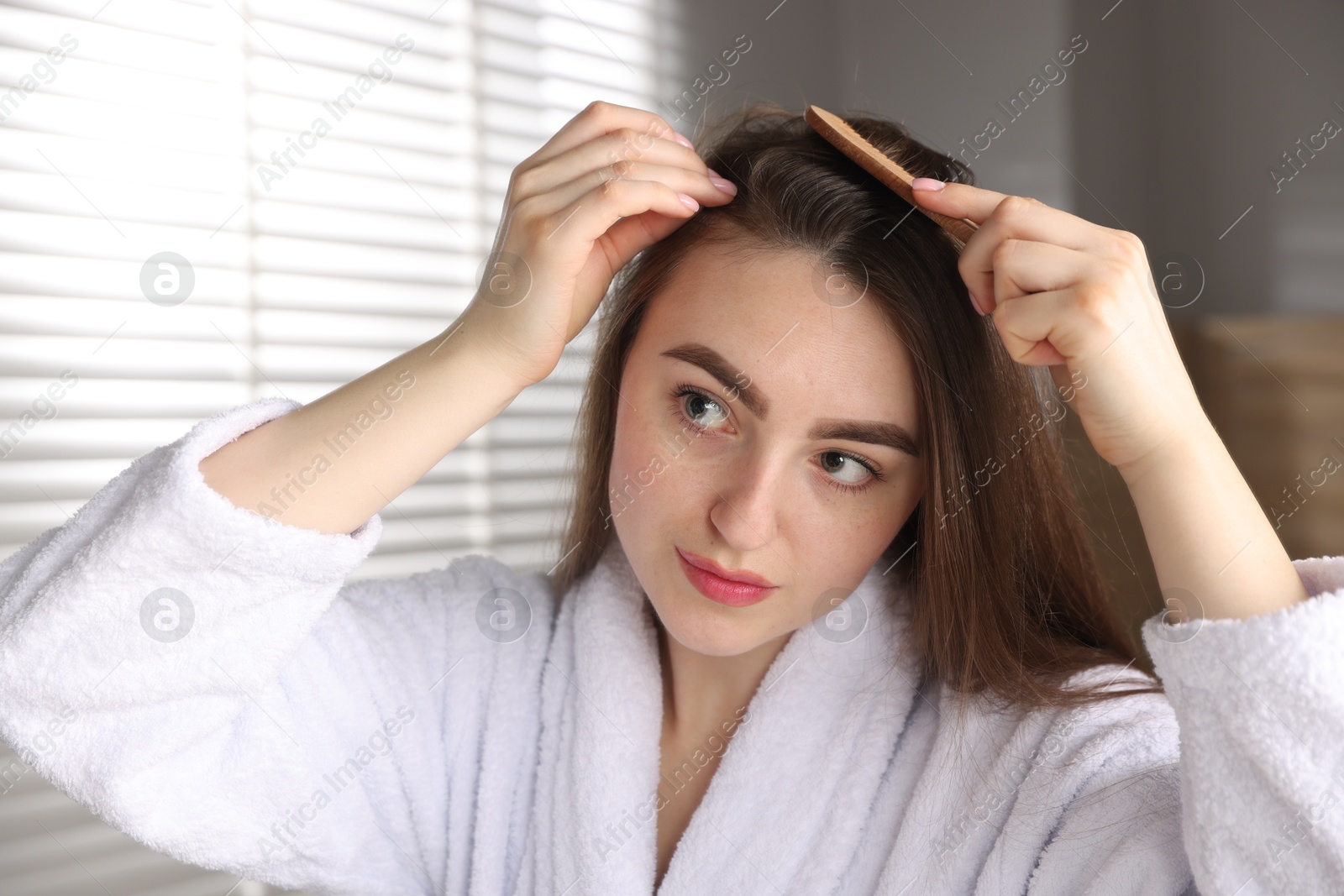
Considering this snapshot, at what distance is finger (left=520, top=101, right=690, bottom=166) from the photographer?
28.3 inches

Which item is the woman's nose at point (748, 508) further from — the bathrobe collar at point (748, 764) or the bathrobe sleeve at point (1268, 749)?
the bathrobe sleeve at point (1268, 749)

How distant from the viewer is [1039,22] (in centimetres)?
155

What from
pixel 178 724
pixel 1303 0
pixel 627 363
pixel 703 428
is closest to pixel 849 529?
pixel 703 428

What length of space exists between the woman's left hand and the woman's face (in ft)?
0.47

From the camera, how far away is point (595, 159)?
709 millimetres

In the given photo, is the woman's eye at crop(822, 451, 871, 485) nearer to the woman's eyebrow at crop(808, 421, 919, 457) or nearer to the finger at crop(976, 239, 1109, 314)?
the woman's eyebrow at crop(808, 421, 919, 457)

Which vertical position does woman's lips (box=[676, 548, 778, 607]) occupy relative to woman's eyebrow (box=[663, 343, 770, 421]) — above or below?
below

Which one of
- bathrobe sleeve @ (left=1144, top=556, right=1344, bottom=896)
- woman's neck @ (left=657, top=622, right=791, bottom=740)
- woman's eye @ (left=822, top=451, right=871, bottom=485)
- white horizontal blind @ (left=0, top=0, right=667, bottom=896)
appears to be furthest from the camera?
white horizontal blind @ (left=0, top=0, right=667, bottom=896)

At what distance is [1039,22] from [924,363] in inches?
41.1

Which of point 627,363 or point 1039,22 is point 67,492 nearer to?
point 627,363

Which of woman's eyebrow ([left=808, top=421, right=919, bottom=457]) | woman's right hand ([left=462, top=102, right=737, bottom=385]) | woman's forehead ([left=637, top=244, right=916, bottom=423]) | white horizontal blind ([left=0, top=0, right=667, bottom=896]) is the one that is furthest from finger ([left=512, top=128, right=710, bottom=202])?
white horizontal blind ([left=0, top=0, right=667, bottom=896])

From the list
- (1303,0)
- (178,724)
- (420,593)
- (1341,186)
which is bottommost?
(178,724)

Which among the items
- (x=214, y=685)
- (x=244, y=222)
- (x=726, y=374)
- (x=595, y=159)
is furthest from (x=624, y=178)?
(x=244, y=222)

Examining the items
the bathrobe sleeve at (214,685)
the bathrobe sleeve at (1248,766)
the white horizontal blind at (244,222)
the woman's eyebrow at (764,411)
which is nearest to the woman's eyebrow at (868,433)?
the woman's eyebrow at (764,411)
